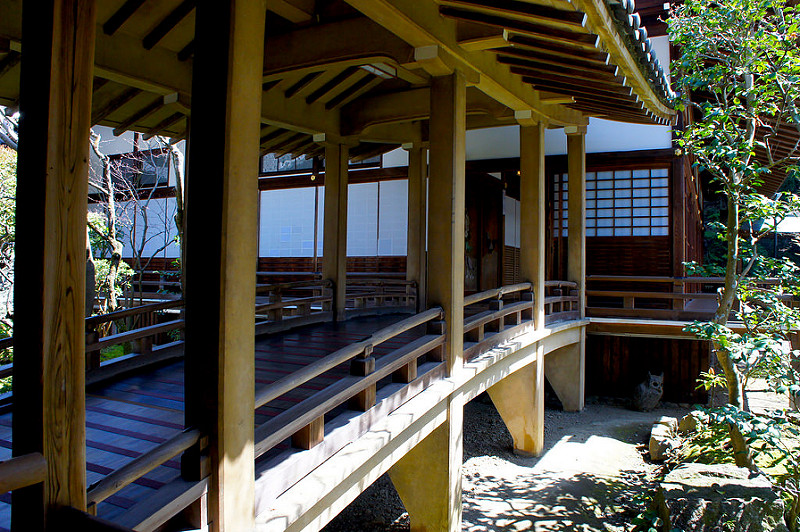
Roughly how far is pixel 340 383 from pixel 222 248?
1531mm

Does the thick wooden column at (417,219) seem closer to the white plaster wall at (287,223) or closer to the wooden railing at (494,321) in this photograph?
the wooden railing at (494,321)

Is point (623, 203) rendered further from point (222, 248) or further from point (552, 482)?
point (222, 248)

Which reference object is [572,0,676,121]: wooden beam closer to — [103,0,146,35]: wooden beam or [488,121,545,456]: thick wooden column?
[488,121,545,456]: thick wooden column

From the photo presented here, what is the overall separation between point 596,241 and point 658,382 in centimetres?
308

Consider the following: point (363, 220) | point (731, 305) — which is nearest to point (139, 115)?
point (363, 220)

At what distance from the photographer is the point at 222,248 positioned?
2.63 metres

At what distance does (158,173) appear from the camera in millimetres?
15078

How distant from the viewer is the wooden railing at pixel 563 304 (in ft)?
29.1

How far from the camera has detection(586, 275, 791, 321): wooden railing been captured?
9547 millimetres

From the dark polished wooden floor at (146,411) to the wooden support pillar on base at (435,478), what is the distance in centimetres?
108

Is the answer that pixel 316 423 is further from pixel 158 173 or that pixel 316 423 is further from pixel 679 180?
pixel 158 173

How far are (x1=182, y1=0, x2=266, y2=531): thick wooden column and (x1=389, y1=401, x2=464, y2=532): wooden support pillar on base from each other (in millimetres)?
2938

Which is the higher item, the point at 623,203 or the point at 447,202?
the point at 623,203

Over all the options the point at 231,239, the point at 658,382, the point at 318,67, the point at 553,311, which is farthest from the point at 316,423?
the point at 658,382
